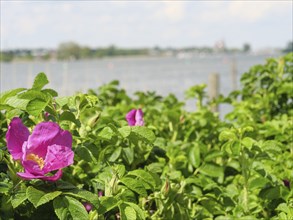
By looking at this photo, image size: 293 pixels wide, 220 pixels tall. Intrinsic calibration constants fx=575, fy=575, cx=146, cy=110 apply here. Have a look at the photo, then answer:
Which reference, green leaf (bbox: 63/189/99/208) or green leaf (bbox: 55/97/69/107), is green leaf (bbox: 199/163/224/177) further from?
green leaf (bbox: 63/189/99/208)

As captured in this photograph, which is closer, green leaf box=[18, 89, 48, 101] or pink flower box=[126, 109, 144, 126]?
green leaf box=[18, 89, 48, 101]

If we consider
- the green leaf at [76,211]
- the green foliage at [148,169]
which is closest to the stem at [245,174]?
the green foliage at [148,169]

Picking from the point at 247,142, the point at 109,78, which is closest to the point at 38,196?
the point at 247,142

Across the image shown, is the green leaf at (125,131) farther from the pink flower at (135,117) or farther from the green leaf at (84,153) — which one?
the pink flower at (135,117)

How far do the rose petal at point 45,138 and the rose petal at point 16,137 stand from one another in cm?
2

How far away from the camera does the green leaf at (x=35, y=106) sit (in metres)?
1.19

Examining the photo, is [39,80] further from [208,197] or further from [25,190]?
Result: [208,197]

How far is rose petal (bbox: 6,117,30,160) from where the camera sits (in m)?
1.12

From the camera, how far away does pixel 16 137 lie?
1.14m

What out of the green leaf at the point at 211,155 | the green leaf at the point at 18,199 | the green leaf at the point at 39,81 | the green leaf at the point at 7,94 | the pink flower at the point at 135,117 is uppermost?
the green leaf at the point at 39,81

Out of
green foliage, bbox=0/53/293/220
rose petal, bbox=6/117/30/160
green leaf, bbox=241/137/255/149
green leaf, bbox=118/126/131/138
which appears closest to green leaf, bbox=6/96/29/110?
green foliage, bbox=0/53/293/220

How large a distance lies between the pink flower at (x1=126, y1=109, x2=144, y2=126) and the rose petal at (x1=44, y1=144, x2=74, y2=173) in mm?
524

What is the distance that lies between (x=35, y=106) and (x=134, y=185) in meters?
0.26

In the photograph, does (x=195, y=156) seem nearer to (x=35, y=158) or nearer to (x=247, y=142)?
(x=247, y=142)
